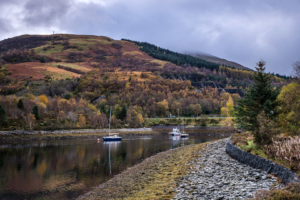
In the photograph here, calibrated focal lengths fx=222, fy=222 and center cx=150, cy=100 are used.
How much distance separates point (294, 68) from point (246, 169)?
1624 centimetres

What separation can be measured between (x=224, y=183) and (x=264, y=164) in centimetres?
339

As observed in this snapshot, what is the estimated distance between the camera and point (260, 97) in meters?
22.6

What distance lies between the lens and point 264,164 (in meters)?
14.7

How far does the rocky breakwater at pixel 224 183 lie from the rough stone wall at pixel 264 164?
40 cm

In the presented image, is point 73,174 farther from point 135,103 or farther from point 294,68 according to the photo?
point 135,103

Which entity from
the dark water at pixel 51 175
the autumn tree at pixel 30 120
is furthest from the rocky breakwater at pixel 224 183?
the autumn tree at pixel 30 120

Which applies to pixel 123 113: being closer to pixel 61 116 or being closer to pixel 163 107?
pixel 61 116

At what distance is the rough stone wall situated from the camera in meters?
11.5

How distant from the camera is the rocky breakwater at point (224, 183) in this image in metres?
11.4

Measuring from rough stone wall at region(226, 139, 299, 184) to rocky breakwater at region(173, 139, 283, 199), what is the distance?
40cm

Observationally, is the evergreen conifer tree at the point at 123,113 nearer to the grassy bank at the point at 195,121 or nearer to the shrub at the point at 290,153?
the grassy bank at the point at 195,121

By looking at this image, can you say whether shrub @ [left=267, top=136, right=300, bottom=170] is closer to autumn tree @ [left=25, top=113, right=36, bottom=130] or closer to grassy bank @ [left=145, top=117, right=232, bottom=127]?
autumn tree @ [left=25, top=113, right=36, bottom=130]

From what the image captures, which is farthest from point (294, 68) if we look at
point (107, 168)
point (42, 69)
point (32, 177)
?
point (42, 69)

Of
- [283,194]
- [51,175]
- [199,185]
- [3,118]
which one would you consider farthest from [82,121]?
[283,194]
